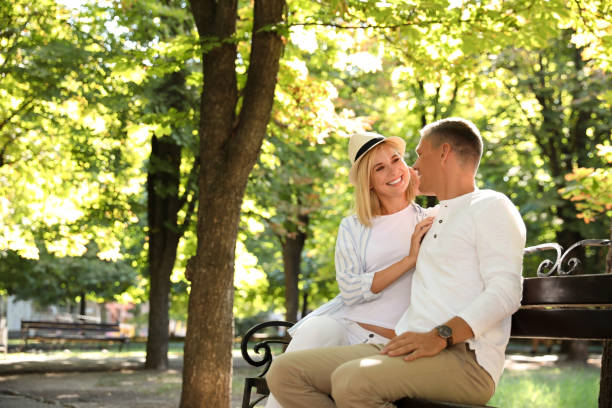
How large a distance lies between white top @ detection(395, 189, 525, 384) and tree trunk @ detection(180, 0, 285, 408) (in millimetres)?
5085

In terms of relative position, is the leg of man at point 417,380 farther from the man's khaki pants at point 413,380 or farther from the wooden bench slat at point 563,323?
the wooden bench slat at point 563,323

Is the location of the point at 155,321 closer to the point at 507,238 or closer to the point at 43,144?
the point at 43,144

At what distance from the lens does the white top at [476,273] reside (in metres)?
3.17

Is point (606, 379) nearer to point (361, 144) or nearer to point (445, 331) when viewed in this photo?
point (361, 144)

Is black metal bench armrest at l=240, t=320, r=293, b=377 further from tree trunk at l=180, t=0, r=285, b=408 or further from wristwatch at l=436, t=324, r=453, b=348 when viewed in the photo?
tree trunk at l=180, t=0, r=285, b=408

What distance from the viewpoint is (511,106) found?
913 inches

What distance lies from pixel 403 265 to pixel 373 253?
32 cm

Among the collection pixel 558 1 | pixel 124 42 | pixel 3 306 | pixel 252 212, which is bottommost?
pixel 3 306

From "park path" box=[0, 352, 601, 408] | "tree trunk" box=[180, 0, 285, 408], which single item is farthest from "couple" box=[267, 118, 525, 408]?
"park path" box=[0, 352, 601, 408]

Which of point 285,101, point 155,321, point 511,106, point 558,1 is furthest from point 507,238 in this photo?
point 511,106

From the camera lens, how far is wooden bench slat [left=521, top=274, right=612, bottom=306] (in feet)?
10.5

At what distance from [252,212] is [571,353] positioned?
9703mm

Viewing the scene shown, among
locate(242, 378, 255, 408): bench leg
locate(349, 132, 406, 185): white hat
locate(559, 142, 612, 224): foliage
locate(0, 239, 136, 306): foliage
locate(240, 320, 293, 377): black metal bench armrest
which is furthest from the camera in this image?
locate(0, 239, 136, 306): foliage

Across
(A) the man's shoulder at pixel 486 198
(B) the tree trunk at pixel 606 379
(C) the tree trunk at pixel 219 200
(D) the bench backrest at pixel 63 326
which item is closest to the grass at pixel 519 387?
(C) the tree trunk at pixel 219 200
